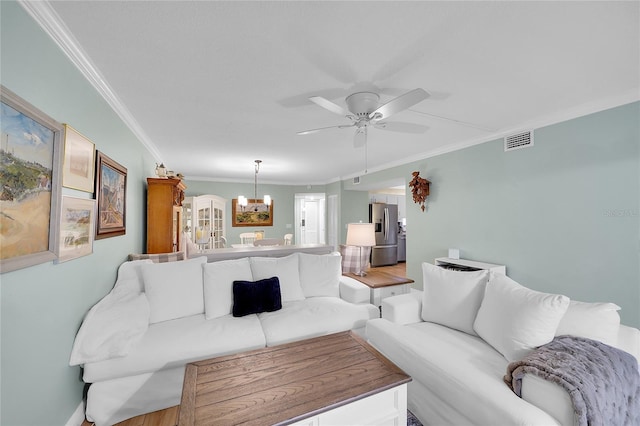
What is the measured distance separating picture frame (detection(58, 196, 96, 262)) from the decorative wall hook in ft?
13.4

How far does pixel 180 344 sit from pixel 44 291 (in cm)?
89

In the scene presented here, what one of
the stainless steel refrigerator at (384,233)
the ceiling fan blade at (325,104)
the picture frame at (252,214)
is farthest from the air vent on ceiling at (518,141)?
the picture frame at (252,214)

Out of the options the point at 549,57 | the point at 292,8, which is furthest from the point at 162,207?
the point at 549,57

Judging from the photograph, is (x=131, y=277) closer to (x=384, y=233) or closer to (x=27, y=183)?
(x=27, y=183)

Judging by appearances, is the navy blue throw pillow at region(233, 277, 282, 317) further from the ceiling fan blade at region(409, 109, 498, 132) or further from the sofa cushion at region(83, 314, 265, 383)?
the ceiling fan blade at region(409, 109, 498, 132)

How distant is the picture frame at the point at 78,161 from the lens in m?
1.51

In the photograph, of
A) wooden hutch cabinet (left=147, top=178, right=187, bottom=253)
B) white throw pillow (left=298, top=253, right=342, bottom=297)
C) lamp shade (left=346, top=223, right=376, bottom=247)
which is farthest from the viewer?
lamp shade (left=346, top=223, right=376, bottom=247)

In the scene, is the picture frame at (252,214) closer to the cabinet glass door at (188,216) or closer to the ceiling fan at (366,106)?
the cabinet glass door at (188,216)

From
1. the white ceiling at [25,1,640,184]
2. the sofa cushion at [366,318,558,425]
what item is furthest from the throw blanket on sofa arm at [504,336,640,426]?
the white ceiling at [25,1,640,184]

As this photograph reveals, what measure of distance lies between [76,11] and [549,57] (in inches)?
112

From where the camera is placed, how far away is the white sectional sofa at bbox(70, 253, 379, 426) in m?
1.73

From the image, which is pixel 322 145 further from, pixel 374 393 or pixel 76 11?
pixel 374 393

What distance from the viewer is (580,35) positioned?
58.6 inches

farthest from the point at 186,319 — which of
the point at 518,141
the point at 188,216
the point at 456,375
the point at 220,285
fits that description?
the point at 188,216
